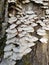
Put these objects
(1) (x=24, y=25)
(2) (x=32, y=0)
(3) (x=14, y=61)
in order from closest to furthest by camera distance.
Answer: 1. (3) (x=14, y=61)
2. (1) (x=24, y=25)
3. (2) (x=32, y=0)

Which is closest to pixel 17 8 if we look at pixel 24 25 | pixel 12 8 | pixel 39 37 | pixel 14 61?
pixel 12 8

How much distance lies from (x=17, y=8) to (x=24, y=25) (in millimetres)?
264

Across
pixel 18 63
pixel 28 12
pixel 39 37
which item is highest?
pixel 28 12

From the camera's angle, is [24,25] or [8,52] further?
[24,25]

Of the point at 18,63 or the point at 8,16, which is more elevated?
the point at 8,16

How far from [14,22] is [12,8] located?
180mm

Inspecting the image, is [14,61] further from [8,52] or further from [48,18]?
[48,18]

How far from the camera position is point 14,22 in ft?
6.48

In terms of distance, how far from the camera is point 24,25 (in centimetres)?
188

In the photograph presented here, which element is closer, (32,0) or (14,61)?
(14,61)

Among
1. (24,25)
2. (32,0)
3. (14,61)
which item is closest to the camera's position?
(14,61)

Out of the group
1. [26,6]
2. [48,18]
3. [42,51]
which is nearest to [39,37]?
[42,51]

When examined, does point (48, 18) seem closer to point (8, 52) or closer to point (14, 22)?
point (14, 22)

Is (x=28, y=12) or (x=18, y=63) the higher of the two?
(x=28, y=12)
